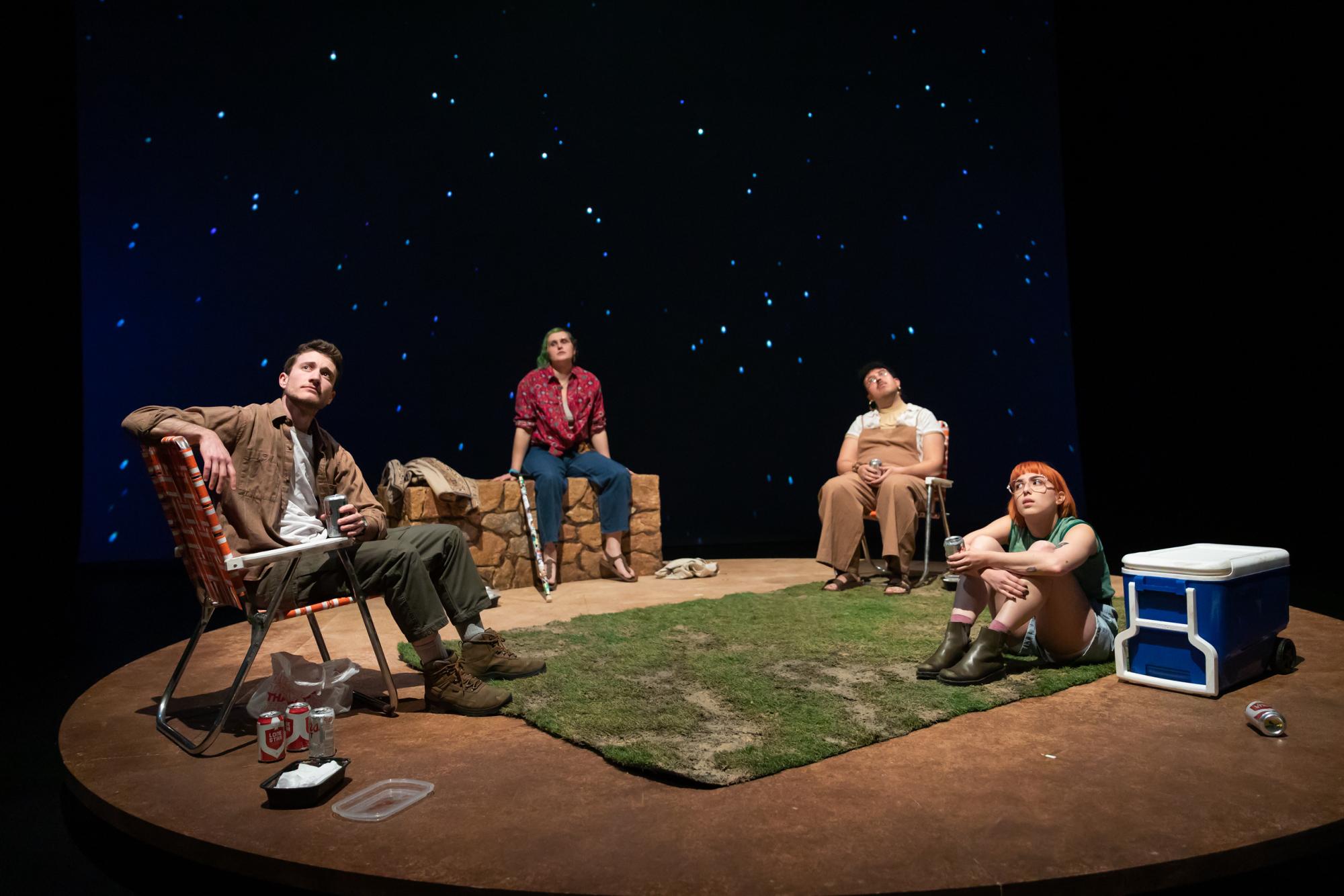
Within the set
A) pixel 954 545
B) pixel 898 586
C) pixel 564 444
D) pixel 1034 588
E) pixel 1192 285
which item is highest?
pixel 1192 285

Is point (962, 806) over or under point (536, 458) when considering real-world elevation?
under

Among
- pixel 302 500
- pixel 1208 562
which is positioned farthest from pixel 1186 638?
pixel 302 500

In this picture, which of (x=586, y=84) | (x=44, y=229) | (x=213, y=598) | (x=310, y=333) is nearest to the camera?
(x=213, y=598)

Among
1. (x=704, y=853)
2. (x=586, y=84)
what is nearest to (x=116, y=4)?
(x=586, y=84)

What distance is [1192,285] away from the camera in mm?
5207

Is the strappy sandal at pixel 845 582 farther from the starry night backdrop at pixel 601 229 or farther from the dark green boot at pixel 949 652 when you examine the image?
the starry night backdrop at pixel 601 229

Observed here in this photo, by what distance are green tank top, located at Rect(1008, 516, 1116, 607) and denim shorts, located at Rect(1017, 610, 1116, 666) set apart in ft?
0.22

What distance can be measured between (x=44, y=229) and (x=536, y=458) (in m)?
3.14

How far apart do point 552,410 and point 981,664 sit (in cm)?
276

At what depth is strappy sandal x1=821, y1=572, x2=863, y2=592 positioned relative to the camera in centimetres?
406

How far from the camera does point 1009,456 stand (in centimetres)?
643

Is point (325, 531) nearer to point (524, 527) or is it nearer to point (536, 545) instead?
point (536, 545)

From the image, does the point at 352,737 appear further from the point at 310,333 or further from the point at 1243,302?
the point at 1243,302

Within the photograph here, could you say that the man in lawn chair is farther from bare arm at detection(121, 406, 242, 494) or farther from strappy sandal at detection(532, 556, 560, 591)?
strappy sandal at detection(532, 556, 560, 591)
